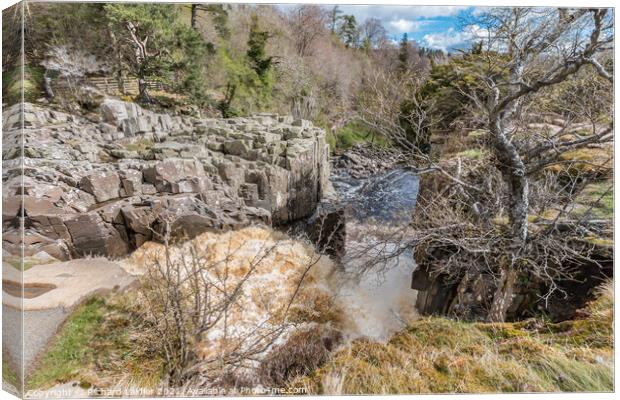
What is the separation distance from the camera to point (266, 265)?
2.25 meters

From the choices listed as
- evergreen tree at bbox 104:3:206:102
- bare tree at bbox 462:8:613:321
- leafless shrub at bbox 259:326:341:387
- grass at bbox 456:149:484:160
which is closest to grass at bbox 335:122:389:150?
→ grass at bbox 456:149:484:160

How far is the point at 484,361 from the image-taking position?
1.99 metres

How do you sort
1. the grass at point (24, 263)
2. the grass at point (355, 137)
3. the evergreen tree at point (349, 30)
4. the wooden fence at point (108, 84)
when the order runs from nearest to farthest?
the grass at point (24, 263)
the wooden fence at point (108, 84)
the evergreen tree at point (349, 30)
the grass at point (355, 137)

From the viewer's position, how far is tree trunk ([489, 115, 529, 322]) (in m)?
2.29

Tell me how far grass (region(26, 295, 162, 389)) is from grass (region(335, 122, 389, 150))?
172 cm

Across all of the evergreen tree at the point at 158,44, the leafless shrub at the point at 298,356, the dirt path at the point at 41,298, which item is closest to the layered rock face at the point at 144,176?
the dirt path at the point at 41,298

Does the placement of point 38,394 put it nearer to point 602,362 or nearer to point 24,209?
point 24,209

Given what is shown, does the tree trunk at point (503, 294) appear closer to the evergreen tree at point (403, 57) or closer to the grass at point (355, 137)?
the grass at point (355, 137)

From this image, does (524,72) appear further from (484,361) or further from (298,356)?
(298,356)

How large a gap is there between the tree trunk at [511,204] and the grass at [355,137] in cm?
74

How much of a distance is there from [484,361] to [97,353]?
2.20 metres

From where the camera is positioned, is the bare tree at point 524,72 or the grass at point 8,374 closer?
the grass at point 8,374

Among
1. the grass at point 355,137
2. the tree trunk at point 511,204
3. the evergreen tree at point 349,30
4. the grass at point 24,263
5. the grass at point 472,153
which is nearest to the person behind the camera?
the grass at point 24,263

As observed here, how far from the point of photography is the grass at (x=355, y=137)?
2402 mm
